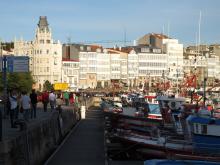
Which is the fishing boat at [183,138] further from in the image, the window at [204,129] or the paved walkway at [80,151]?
the paved walkway at [80,151]

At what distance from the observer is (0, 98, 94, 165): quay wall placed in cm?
1819

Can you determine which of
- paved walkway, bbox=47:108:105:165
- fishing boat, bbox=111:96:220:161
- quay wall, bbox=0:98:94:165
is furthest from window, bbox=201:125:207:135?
quay wall, bbox=0:98:94:165

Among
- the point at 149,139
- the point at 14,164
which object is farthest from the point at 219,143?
the point at 14,164

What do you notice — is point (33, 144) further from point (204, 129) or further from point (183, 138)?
point (204, 129)

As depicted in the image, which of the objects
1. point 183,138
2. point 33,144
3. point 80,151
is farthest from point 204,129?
point 33,144

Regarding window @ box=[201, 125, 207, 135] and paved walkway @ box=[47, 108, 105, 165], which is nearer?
paved walkway @ box=[47, 108, 105, 165]

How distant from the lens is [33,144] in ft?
78.5

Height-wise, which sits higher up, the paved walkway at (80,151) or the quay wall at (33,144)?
the quay wall at (33,144)

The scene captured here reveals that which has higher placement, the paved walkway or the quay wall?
the quay wall

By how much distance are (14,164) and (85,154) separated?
11.2m

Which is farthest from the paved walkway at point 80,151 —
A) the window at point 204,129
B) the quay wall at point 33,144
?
the window at point 204,129

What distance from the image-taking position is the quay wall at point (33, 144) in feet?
59.7

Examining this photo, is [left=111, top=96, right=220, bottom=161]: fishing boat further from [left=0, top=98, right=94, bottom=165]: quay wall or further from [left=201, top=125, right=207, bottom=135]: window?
[left=0, top=98, right=94, bottom=165]: quay wall

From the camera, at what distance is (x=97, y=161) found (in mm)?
27281
